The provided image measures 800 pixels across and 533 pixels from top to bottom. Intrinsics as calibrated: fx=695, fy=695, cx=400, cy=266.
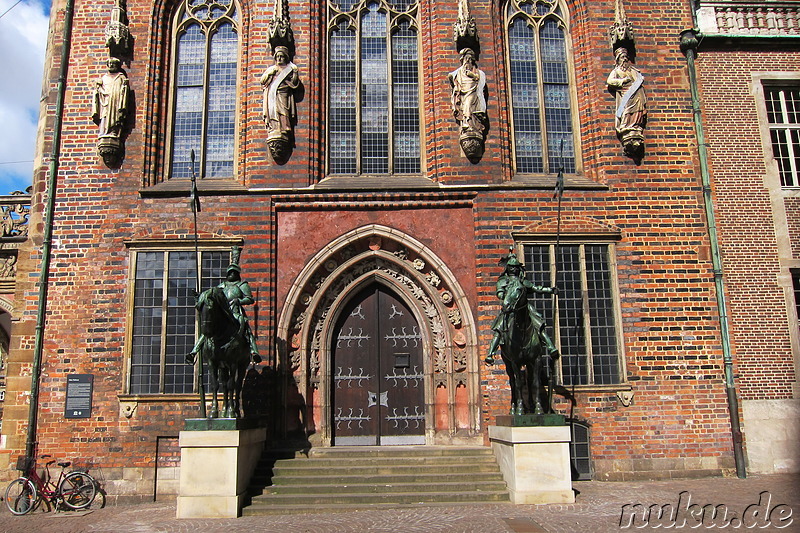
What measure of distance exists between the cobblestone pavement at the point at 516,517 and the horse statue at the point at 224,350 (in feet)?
6.29

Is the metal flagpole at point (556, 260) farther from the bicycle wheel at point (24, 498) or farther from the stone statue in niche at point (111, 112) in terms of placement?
the bicycle wheel at point (24, 498)

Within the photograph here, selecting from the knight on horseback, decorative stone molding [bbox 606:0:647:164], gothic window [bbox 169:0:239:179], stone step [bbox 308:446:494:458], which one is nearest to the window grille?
stone step [bbox 308:446:494:458]

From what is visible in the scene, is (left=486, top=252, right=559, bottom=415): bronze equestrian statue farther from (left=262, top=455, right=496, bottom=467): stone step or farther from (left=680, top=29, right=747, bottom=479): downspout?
(left=680, top=29, right=747, bottom=479): downspout

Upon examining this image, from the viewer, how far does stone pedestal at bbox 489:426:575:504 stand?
10.6m

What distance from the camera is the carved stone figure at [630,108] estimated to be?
13.8 meters

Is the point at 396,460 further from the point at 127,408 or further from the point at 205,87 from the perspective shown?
the point at 205,87

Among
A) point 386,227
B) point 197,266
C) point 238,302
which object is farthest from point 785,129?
point 197,266

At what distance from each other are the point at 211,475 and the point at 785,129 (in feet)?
43.1

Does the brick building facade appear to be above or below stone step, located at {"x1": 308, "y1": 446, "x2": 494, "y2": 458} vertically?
above

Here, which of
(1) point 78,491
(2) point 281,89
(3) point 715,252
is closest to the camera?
(1) point 78,491

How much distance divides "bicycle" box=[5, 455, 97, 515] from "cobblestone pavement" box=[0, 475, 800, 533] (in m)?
0.23

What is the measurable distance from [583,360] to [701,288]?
107 inches

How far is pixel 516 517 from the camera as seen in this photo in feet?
31.7

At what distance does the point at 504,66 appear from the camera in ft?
47.6
